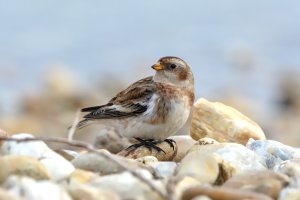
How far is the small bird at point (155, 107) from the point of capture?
21.8 ft

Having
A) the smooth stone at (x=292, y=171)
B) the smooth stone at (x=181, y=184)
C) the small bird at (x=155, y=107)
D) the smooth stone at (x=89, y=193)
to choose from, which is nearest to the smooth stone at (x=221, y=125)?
the small bird at (x=155, y=107)

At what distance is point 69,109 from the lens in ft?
51.9

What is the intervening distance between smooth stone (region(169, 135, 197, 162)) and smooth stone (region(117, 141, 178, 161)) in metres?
0.04

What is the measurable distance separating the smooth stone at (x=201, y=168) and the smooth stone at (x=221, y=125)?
170cm

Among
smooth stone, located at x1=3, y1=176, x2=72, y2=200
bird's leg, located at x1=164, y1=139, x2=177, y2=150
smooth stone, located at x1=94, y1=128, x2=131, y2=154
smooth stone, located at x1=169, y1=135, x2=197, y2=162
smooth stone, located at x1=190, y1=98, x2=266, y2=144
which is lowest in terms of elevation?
smooth stone, located at x1=94, y1=128, x2=131, y2=154

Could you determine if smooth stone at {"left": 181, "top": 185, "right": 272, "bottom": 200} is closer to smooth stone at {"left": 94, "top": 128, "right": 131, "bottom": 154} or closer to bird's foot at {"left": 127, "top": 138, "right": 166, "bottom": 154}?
bird's foot at {"left": 127, "top": 138, "right": 166, "bottom": 154}

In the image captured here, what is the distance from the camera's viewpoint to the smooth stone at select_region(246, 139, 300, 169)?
17.5ft

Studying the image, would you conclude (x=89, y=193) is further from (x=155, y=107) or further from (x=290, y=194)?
(x=155, y=107)

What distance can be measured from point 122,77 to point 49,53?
211 centimetres

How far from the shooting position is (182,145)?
6.21m

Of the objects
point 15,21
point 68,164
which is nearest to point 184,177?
point 68,164

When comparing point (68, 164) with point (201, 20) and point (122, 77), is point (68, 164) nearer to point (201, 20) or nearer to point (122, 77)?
point (122, 77)

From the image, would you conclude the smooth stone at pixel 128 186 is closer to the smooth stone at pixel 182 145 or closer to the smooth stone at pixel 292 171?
the smooth stone at pixel 292 171

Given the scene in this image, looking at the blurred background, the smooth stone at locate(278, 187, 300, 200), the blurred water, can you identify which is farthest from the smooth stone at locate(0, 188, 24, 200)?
the blurred water
